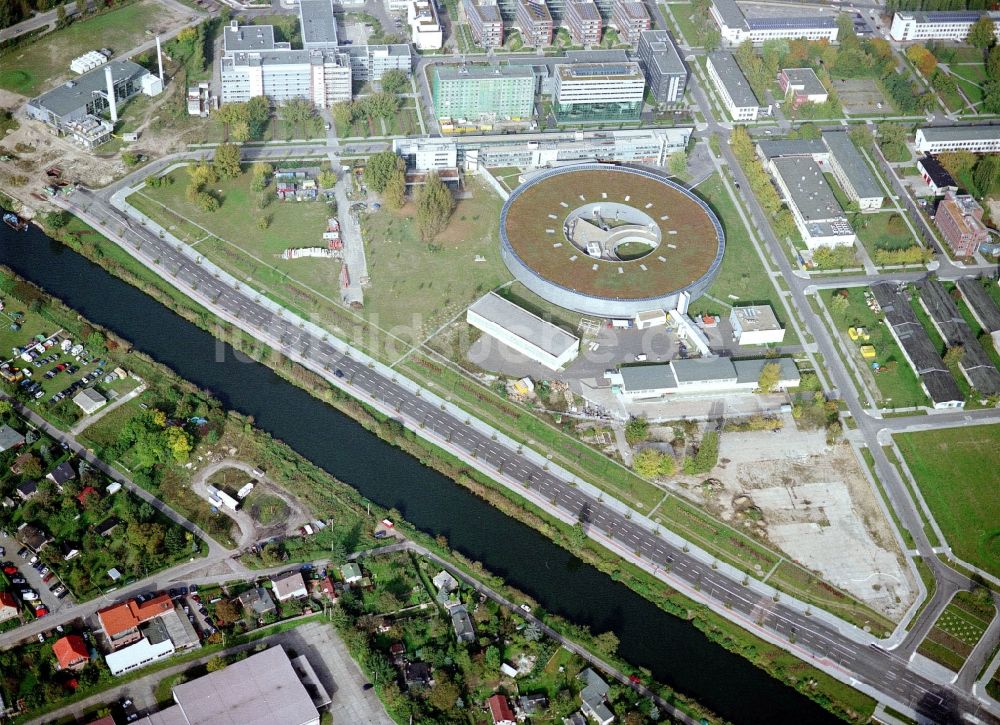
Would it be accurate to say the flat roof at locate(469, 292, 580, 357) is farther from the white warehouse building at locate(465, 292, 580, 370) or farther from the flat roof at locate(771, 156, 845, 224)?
the flat roof at locate(771, 156, 845, 224)

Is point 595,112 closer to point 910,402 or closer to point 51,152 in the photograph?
point 910,402

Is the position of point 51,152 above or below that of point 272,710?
above

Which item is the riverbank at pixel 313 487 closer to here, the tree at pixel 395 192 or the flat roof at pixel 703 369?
the flat roof at pixel 703 369

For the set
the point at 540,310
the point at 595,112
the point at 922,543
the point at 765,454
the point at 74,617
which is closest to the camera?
the point at 74,617

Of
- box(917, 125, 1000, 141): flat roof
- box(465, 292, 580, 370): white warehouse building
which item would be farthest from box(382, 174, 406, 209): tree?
box(917, 125, 1000, 141): flat roof

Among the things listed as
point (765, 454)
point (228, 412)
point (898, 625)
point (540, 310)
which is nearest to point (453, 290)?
point (540, 310)

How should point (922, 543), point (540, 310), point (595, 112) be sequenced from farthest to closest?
1. point (595, 112)
2. point (540, 310)
3. point (922, 543)

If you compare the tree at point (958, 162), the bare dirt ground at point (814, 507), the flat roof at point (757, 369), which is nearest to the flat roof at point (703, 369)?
the flat roof at point (757, 369)
